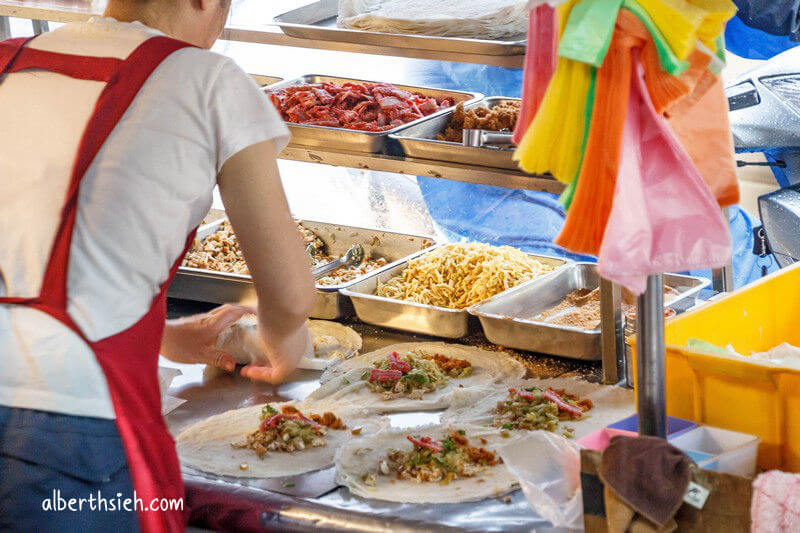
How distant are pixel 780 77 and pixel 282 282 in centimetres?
305

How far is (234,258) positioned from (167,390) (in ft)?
2.25

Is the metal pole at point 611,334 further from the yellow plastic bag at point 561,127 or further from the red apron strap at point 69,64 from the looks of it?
the red apron strap at point 69,64

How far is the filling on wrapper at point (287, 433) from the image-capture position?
7.22 ft

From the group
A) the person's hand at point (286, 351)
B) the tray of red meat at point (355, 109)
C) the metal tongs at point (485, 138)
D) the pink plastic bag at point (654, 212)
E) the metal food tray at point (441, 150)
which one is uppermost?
the pink plastic bag at point (654, 212)

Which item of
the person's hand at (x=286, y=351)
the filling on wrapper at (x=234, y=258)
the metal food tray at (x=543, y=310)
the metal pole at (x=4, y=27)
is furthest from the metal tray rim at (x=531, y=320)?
the metal pole at (x=4, y=27)

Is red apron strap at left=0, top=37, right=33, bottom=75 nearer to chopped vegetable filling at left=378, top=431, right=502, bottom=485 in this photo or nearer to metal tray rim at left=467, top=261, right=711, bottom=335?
chopped vegetable filling at left=378, top=431, right=502, bottom=485

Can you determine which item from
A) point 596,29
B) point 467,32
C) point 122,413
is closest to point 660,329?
point 596,29

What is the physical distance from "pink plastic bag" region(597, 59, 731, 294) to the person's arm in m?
0.50

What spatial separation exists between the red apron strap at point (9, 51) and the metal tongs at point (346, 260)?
154cm

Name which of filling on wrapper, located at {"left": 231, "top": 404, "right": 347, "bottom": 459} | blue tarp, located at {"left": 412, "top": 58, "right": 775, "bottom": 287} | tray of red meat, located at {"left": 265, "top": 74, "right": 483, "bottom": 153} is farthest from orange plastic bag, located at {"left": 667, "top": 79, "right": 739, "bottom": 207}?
blue tarp, located at {"left": 412, "top": 58, "right": 775, "bottom": 287}

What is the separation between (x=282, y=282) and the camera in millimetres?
1599

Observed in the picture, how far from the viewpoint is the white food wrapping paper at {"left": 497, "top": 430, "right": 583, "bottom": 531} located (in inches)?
61.1

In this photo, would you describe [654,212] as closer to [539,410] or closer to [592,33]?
[592,33]

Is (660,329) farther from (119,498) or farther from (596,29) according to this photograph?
(119,498)
